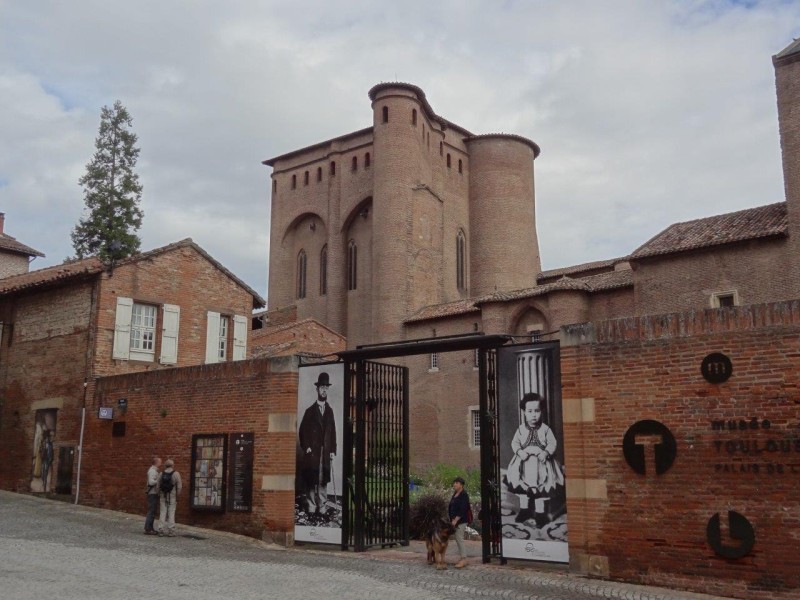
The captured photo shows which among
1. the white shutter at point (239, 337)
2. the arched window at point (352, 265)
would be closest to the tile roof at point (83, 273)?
the white shutter at point (239, 337)

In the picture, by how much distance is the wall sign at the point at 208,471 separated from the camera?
15367mm

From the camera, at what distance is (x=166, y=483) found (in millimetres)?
15336

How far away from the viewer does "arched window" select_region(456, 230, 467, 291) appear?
45312mm

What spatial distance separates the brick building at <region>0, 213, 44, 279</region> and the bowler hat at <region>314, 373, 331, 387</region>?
31.0 m

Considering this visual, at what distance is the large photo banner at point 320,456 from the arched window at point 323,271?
104 ft

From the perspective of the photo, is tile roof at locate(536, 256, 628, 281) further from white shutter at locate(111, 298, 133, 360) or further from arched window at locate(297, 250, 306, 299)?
white shutter at locate(111, 298, 133, 360)

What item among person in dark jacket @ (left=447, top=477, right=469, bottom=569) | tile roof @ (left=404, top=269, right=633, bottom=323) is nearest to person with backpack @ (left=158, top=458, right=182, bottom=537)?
person in dark jacket @ (left=447, top=477, right=469, bottom=569)

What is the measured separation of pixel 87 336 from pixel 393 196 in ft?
74.5

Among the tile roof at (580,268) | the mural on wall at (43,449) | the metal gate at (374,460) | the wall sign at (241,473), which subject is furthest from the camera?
the tile roof at (580,268)

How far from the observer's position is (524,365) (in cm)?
1197

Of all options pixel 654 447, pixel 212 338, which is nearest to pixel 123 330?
pixel 212 338

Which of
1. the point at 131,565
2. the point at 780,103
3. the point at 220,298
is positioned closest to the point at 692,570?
the point at 131,565

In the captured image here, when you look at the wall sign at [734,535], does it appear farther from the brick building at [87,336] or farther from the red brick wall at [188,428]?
the brick building at [87,336]

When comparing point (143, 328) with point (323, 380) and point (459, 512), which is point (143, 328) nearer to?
point (323, 380)
